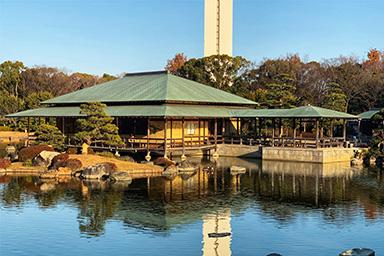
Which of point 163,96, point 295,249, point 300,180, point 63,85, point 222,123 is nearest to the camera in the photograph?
point 295,249

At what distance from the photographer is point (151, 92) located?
4388 cm

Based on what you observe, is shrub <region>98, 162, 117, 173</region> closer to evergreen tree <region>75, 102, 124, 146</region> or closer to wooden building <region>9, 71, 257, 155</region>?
evergreen tree <region>75, 102, 124, 146</region>

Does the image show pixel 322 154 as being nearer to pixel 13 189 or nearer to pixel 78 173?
pixel 78 173

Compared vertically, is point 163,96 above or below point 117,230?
above

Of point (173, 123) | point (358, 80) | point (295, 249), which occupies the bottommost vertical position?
point (295, 249)

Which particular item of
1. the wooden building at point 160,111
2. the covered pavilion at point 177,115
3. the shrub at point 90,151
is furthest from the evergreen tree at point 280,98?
the shrub at point 90,151

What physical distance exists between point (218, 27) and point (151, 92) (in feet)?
127

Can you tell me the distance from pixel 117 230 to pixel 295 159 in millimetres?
23446

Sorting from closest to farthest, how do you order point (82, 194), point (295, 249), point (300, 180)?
point (295, 249)
point (82, 194)
point (300, 180)

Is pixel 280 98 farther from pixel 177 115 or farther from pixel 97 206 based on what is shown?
pixel 97 206

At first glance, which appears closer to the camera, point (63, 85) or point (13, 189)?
point (13, 189)

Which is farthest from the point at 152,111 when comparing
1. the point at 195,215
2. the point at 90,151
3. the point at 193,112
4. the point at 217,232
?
the point at 217,232

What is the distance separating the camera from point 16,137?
62312 mm

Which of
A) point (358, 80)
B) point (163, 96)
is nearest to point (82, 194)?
point (163, 96)
